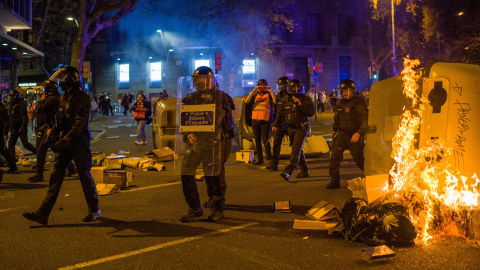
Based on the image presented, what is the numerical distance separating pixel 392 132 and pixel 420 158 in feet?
2.90

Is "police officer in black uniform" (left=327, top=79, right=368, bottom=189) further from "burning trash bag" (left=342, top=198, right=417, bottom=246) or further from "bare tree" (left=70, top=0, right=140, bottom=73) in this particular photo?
"bare tree" (left=70, top=0, right=140, bottom=73)

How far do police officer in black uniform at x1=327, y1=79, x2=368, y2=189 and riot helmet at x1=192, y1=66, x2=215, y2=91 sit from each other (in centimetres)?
265

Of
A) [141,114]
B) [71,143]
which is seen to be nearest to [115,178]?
[71,143]

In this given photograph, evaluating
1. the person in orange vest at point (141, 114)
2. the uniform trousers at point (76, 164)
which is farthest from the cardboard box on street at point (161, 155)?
the uniform trousers at point (76, 164)

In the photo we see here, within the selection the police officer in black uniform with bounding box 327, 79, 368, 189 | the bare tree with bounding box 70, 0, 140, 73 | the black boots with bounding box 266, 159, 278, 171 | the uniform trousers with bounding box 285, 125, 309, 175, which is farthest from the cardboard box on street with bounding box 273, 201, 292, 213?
the bare tree with bounding box 70, 0, 140, 73

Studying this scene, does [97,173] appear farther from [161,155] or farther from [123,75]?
[123,75]

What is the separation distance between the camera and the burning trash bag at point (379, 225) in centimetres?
473

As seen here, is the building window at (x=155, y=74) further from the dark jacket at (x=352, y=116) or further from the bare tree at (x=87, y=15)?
the dark jacket at (x=352, y=116)

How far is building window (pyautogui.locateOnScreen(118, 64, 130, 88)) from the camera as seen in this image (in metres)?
48.8

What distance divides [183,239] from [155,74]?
44.1 metres

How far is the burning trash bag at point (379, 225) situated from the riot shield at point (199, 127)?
1.68 meters

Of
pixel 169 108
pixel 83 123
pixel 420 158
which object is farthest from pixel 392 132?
pixel 169 108

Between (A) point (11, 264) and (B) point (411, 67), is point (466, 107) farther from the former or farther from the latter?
(A) point (11, 264)

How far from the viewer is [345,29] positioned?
46.8 meters
